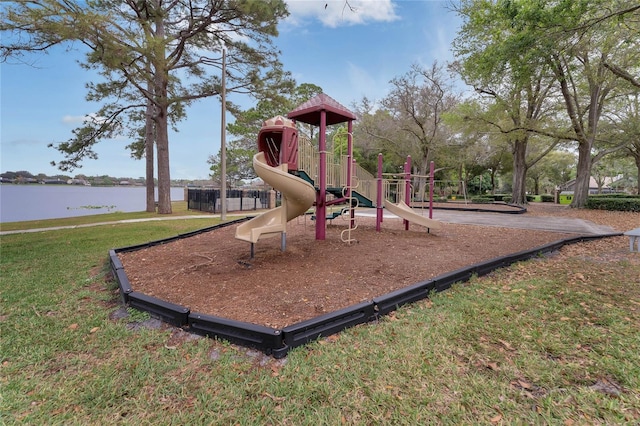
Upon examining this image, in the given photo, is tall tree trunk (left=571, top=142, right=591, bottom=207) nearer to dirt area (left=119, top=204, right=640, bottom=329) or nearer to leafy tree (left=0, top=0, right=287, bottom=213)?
dirt area (left=119, top=204, right=640, bottom=329)

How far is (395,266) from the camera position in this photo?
187 inches

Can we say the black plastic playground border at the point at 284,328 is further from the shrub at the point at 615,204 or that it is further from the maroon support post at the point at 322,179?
the shrub at the point at 615,204

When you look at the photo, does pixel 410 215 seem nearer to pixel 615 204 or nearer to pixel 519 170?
pixel 615 204

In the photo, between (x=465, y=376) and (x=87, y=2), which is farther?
(x=87, y=2)

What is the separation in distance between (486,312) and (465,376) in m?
1.29

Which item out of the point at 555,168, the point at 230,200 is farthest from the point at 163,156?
the point at 555,168

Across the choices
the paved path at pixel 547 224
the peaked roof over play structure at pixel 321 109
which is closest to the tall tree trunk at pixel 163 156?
the peaked roof over play structure at pixel 321 109

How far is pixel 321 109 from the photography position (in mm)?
6059

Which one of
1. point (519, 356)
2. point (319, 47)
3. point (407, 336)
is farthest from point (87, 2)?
point (519, 356)

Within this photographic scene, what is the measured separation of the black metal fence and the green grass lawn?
45.3 feet

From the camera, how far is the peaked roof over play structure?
20.2 ft

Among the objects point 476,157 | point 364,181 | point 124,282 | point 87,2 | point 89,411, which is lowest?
point 89,411

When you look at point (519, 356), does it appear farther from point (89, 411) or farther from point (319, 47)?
point (319, 47)

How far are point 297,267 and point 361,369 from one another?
8.69ft
